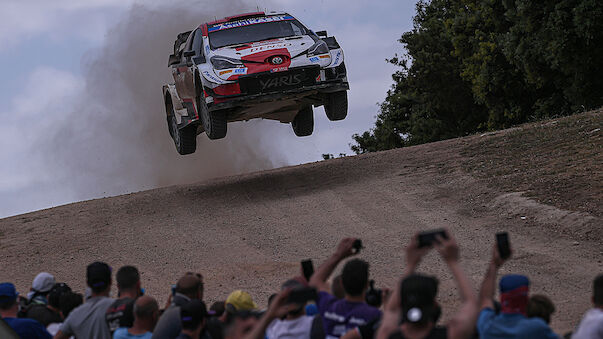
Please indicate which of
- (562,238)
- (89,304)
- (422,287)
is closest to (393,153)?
(562,238)

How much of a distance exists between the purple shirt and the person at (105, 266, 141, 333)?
140 centimetres

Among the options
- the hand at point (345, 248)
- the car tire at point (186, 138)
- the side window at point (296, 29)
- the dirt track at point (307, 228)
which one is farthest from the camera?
the car tire at point (186, 138)

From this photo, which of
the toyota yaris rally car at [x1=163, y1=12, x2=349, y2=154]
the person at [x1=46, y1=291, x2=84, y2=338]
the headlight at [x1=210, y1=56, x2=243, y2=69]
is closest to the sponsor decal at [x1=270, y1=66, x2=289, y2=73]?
the toyota yaris rally car at [x1=163, y1=12, x2=349, y2=154]

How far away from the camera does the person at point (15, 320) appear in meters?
6.25

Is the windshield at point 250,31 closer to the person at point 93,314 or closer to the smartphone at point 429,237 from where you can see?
the person at point 93,314

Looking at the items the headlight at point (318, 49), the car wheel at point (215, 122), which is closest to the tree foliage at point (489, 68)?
the headlight at point (318, 49)

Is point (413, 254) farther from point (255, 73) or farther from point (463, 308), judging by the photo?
point (255, 73)

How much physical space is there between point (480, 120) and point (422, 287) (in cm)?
3428

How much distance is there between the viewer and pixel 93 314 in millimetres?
6184

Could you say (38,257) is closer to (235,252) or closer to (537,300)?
(235,252)

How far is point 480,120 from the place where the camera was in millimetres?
37438

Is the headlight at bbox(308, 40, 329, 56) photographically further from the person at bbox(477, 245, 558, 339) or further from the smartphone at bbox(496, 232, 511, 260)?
the smartphone at bbox(496, 232, 511, 260)

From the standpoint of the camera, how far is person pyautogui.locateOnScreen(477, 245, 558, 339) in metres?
4.57

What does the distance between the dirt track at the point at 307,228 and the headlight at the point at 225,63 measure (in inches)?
110
